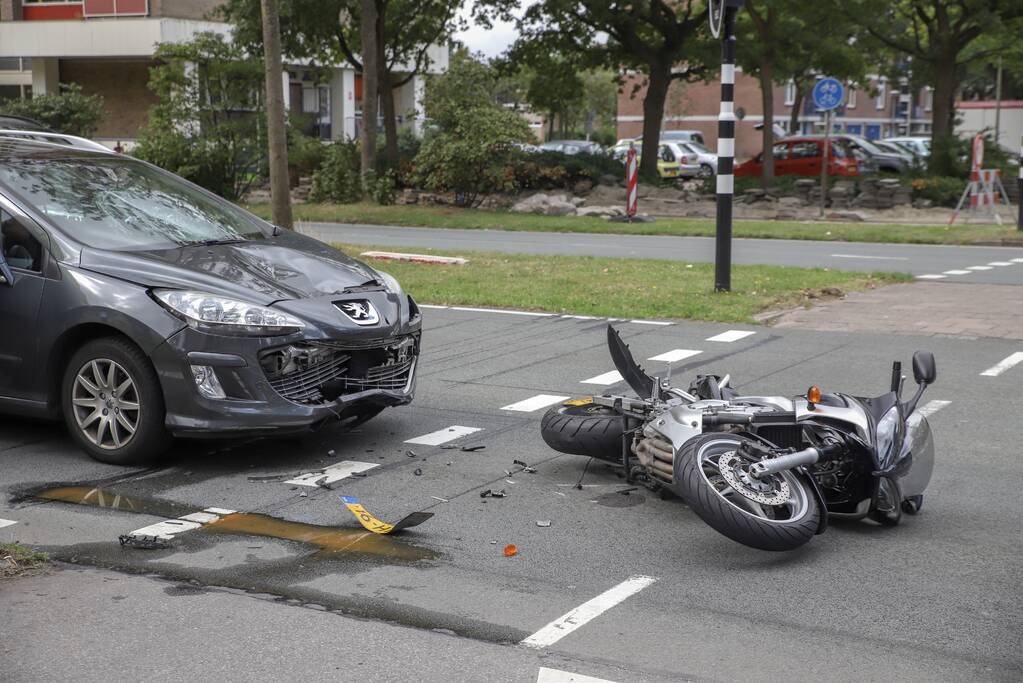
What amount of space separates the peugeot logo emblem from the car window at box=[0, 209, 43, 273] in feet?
5.54

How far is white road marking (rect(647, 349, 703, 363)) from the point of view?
10.0 m

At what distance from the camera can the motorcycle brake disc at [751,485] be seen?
5.11 meters

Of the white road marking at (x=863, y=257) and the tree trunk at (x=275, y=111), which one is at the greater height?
the tree trunk at (x=275, y=111)

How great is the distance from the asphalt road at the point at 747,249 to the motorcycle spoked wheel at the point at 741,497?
36.9 ft

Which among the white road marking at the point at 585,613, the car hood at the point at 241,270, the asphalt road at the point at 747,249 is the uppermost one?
the car hood at the point at 241,270

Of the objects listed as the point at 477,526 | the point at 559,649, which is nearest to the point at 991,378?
the point at 477,526

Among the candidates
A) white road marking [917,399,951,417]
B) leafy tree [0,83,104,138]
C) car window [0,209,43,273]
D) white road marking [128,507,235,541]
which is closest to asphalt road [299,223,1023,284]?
white road marking [917,399,951,417]

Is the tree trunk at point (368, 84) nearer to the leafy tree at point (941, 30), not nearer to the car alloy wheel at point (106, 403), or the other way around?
the leafy tree at point (941, 30)

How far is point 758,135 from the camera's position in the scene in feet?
232

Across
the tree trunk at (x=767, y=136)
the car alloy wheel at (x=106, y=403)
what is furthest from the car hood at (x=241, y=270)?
the tree trunk at (x=767, y=136)

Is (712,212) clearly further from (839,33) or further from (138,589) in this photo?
(138,589)

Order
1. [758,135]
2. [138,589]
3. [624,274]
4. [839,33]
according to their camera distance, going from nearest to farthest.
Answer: [138,589] → [624,274] → [839,33] → [758,135]

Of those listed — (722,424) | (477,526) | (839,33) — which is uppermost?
(839,33)

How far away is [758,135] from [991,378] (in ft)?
208
